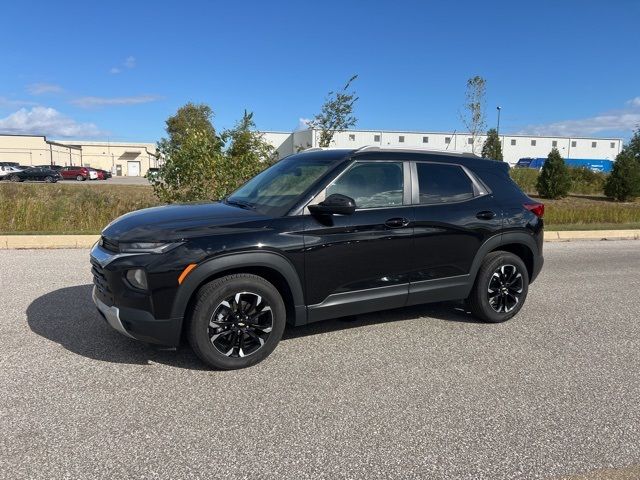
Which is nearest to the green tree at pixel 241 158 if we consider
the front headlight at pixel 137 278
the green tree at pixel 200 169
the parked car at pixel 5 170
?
the green tree at pixel 200 169

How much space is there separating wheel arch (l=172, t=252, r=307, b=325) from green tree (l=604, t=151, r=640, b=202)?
2749 cm

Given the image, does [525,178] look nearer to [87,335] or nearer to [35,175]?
[87,335]

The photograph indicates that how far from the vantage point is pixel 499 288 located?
533cm

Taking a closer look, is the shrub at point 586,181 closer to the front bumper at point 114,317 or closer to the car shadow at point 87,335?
the car shadow at point 87,335

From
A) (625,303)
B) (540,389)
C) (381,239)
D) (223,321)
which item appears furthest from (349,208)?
(625,303)

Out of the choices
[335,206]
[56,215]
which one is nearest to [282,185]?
[335,206]

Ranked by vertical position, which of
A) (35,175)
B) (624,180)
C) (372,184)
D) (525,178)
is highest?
(35,175)

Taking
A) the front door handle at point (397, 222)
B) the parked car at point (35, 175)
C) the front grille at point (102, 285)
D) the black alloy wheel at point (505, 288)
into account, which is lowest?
the black alloy wheel at point (505, 288)

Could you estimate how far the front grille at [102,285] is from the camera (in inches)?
153

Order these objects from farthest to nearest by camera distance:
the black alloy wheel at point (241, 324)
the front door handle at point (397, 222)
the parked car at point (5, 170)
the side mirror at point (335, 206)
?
the parked car at point (5, 170) < the front door handle at point (397, 222) < the side mirror at point (335, 206) < the black alloy wheel at point (241, 324)

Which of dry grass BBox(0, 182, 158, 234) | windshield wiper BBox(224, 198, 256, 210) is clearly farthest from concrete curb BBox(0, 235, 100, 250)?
windshield wiper BBox(224, 198, 256, 210)

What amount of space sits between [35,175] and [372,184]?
4794 cm

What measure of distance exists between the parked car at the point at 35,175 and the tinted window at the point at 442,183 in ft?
153

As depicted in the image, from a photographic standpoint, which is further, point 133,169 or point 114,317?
point 133,169
